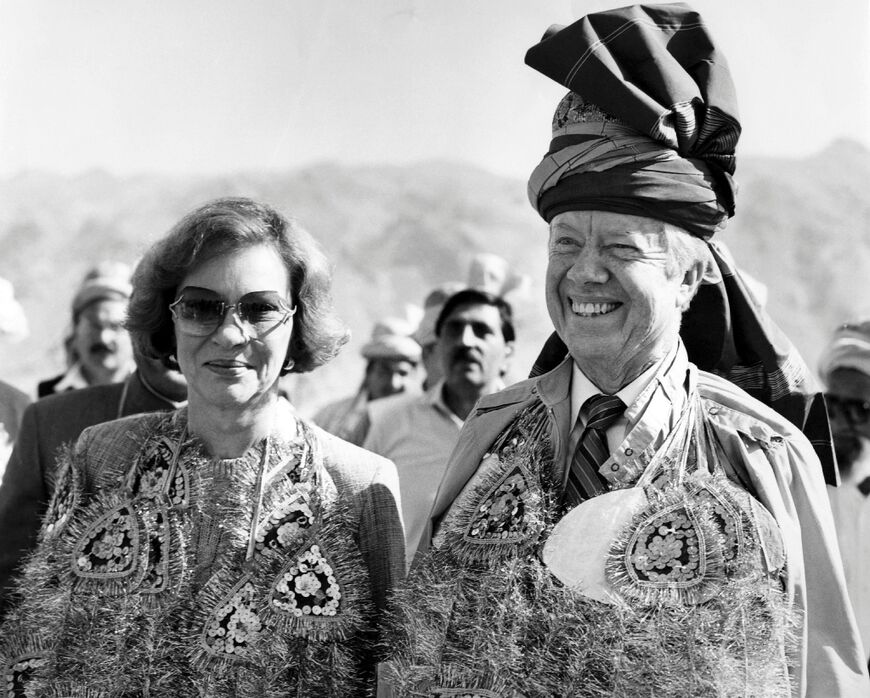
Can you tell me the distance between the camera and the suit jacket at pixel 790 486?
240 cm

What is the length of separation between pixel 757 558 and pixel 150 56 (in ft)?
39.3

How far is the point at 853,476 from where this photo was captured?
537cm

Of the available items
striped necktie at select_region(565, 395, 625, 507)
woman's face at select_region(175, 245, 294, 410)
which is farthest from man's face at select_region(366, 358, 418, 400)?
striped necktie at select_region(565, 395, 625, 507)

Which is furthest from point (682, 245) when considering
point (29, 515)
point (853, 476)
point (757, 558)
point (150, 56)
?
point (150, 56)

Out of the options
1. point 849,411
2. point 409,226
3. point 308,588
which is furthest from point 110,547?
point 409,226

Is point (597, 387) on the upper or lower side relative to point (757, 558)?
upper

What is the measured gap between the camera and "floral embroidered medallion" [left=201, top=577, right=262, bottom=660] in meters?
2.76

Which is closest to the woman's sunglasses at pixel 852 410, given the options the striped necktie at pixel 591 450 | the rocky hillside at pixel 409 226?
the striped necktie at pixel 591 450

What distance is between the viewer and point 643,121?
8.45 ft

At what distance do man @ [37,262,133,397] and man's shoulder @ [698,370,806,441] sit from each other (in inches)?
159

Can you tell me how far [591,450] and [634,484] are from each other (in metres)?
0.17

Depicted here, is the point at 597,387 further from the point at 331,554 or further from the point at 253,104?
the point at 253,104

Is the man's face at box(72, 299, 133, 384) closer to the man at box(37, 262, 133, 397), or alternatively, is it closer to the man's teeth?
the man at box(37, 262, 133, 397)

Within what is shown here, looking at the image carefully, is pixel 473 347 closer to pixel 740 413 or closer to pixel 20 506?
pixel 20 506
